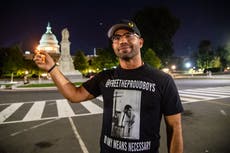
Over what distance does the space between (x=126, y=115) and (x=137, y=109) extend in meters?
0.12

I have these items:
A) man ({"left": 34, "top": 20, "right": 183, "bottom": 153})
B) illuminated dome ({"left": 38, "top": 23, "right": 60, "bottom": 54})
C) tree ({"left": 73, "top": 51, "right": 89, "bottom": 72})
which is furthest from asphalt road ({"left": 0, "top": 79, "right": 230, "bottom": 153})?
illuminated dome ({"left": 38, "top": 23, "right": 60, "bottom": 54})

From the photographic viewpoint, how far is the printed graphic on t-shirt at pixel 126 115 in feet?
5.99

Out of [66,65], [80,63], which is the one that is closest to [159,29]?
[66,65]

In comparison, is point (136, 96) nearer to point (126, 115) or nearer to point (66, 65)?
point (126, 115)

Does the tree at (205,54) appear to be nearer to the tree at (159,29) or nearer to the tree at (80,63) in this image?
the tree at (159,29)

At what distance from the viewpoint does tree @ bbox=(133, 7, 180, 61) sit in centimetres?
4891

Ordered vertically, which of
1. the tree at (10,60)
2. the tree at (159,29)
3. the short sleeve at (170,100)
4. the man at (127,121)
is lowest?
the man at (127,121)

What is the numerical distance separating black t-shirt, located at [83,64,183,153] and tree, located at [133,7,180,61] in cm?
4758

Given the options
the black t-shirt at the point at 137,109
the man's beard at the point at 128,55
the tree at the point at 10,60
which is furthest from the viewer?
the tree at the point at 10,60

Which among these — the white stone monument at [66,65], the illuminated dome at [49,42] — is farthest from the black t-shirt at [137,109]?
the illuminated dome at [49,42]

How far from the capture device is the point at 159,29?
4884 centimetres

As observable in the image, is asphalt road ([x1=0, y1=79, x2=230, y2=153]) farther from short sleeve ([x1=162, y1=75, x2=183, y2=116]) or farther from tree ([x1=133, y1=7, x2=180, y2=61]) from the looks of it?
tree ([x1=133, y1=7, x2=180, y2=61])

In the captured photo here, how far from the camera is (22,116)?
845 centimetres

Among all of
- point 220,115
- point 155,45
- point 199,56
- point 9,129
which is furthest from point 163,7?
point 9,129
